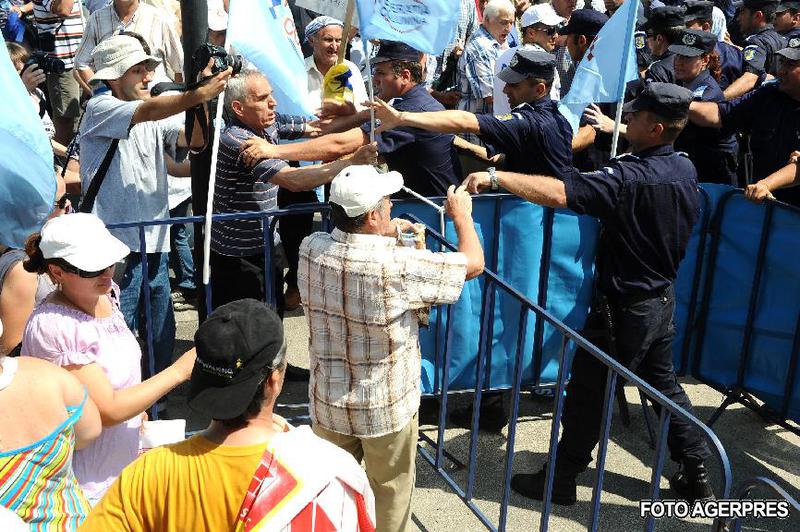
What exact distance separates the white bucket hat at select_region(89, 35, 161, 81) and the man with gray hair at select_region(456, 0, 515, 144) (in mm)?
3845

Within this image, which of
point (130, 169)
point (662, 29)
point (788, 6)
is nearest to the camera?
point (130, 169)

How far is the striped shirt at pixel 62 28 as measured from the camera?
31.6 ft

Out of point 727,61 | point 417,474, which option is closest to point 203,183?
point 417,474

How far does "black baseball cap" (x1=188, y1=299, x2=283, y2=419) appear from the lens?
7.88 feet

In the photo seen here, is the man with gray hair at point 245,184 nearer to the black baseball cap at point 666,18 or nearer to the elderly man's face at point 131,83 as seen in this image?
the elderly man's face at point 131,83

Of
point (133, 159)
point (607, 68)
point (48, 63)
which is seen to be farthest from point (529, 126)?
point (48, 63)

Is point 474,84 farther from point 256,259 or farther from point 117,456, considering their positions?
point 117,456

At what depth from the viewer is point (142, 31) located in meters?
8.65

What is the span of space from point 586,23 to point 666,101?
3.50 meters

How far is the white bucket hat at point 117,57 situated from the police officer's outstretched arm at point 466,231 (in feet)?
7.36

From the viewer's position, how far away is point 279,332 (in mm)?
2527

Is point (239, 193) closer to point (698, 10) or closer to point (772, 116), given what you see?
point (772, 116)

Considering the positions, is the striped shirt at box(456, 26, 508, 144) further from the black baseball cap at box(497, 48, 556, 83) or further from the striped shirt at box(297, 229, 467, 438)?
the striped shirt at box(297, 229, 467, 438)

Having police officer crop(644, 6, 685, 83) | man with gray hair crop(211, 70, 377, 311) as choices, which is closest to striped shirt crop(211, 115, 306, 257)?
man with gray hair crop(211, 70, 377, 311)
